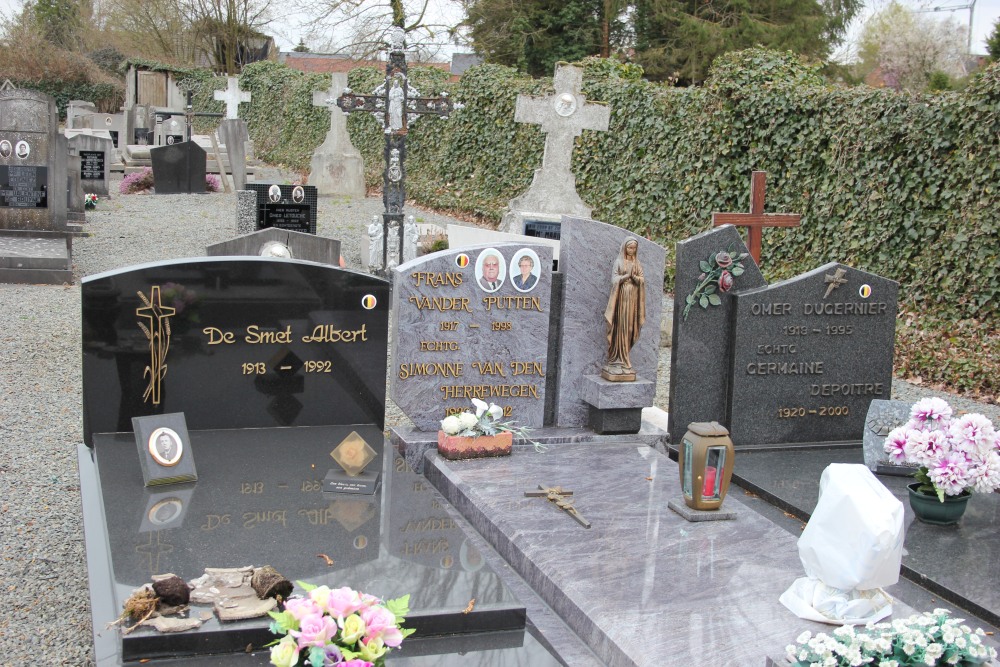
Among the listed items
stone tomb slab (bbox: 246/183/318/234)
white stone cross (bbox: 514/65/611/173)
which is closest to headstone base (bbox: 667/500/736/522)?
white stone cross (bbox: 514/65/611/173)

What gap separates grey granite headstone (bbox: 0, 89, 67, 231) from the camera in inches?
480

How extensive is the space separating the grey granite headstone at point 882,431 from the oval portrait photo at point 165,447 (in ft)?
12.8

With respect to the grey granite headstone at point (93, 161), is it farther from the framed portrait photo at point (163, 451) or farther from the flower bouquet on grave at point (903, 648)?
the flower bouquet on grave at point (903, 648)

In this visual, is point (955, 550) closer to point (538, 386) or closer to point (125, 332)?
point (538, 386)

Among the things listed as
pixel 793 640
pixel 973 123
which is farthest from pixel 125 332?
pixel 973 123

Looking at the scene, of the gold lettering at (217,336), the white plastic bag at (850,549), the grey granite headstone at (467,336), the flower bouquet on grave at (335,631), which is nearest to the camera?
the flower bouquet on grave at (335,631)

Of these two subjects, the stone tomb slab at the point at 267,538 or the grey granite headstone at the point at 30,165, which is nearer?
the stone tomb slab at the point at 267,538

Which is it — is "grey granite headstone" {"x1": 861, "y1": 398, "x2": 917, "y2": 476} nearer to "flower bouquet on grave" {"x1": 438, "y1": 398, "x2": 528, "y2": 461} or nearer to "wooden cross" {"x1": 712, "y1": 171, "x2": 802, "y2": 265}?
"wooden cross" {"x1": 712, "y1": 171, "x2": 802, "y2": 265}

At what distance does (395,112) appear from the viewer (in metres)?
11.3

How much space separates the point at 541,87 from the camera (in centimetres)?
1722

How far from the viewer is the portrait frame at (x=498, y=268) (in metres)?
5.84

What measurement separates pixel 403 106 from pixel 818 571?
867cm

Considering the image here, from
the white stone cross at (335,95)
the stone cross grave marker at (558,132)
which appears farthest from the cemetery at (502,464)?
the white stone cross at (335,95)

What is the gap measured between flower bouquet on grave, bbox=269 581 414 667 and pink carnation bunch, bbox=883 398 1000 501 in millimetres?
3290
